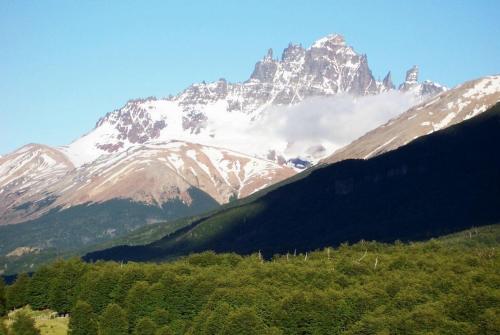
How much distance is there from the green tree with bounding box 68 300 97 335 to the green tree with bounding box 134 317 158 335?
10091mm

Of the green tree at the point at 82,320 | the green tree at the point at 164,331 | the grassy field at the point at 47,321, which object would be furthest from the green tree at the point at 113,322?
the grassy field at the point at 47,321

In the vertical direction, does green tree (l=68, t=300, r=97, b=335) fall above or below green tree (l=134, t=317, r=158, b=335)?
above

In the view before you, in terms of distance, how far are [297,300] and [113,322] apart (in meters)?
39.8

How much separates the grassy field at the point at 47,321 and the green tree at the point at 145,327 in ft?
60.2

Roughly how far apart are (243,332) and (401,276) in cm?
4615

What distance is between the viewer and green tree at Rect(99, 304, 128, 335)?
168 metres

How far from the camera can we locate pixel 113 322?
559 feet

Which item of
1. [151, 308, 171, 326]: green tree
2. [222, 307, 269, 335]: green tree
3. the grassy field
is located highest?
the grassy field

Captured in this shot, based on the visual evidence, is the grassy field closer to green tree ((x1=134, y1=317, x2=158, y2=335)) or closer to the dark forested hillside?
the dark forested hillside

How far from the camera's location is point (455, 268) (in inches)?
7175

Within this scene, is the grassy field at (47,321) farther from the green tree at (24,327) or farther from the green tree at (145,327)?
the green tree at (145,327)

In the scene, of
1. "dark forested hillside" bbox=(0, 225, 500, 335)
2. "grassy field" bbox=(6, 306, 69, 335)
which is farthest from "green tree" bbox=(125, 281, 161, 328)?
"grassy field" bbox=(6, 306, 69, 335)

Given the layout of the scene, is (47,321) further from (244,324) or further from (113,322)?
(244,324)

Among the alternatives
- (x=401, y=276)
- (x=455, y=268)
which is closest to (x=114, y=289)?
(x=401, y=276)
